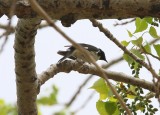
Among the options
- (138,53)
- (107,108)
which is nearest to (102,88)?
(107,108)

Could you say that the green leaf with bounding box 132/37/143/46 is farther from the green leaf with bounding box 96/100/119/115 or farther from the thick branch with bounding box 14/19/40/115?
the thick branch with bounding box 14/19/40/115

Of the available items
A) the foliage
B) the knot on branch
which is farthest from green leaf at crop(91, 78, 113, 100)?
the knot on branch

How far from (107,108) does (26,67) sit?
1.15ft

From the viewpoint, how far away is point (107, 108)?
Result: 1.63 m

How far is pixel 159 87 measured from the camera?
3.36 feet

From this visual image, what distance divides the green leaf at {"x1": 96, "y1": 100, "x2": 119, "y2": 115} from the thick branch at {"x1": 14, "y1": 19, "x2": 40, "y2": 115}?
267mm

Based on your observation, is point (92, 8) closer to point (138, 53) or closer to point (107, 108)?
point (138, 53)

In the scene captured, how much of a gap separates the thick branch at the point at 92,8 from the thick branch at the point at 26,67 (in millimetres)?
313

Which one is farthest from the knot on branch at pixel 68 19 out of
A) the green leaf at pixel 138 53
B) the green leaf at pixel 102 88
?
the green leaf at pixel 102 88

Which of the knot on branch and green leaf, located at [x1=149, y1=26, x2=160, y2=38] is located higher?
green leaf, located at [x1=149, y1=26, x2=160, y2=38]

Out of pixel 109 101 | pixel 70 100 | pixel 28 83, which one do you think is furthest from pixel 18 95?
pixel 70 100

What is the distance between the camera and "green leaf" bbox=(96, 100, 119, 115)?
1.64 meters

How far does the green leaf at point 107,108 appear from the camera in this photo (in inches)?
64.6

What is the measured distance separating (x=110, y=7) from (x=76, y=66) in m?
0.67
